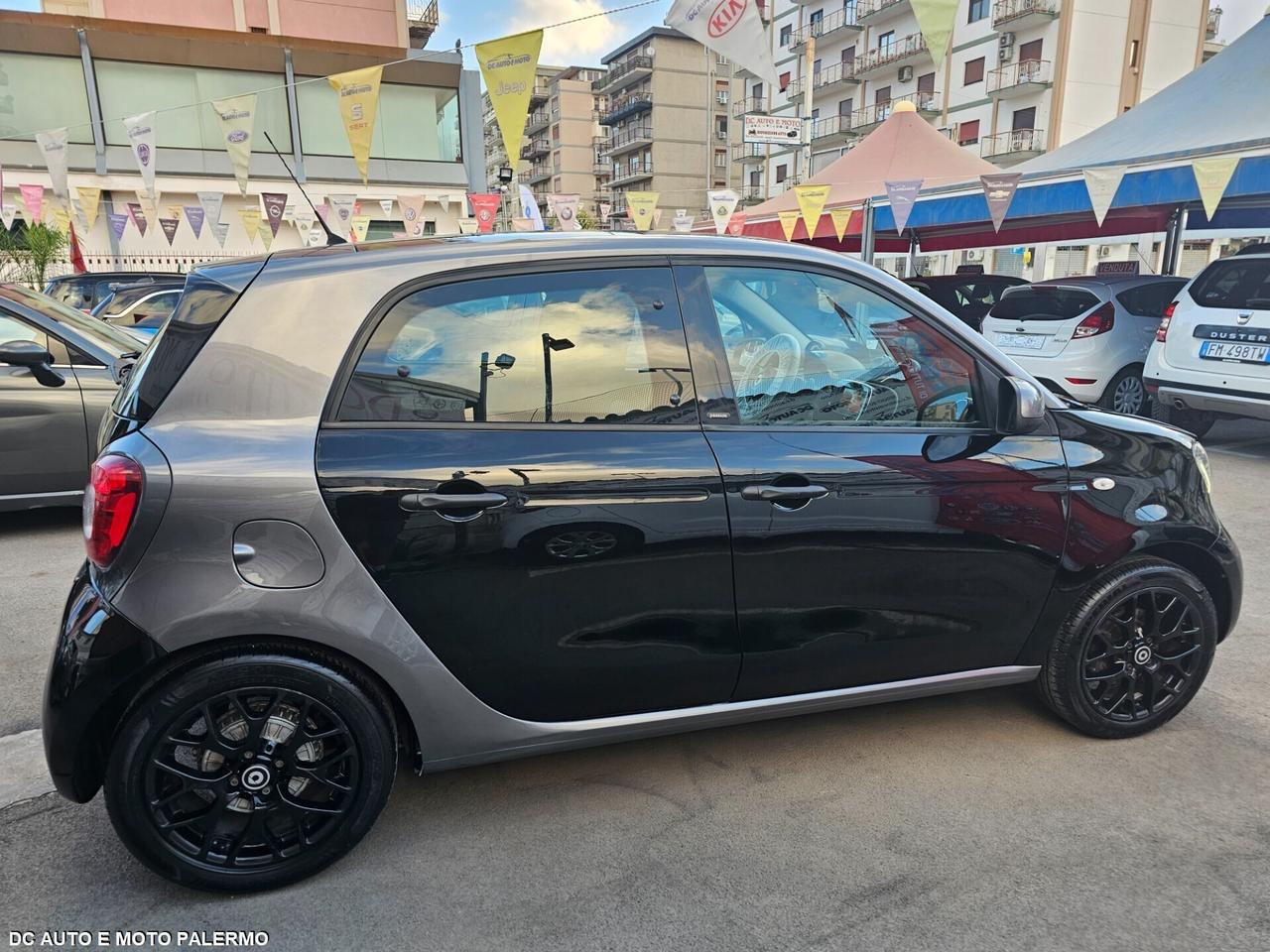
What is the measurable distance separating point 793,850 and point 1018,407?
1.45 m

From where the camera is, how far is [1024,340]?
30.2 feet

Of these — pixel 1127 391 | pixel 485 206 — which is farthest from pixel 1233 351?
pixel 485 206

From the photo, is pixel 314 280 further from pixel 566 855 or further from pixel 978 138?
pixel 978 138

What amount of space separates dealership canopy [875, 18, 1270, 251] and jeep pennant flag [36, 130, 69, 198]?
17267 mm

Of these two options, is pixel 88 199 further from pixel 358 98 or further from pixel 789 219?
pixel 789 219

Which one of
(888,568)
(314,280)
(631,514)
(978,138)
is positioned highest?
(978,138)

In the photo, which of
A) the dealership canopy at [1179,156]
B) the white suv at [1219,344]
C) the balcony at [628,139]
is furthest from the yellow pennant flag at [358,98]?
the balcony at [628,139]

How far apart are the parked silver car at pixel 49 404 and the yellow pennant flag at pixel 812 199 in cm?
1161

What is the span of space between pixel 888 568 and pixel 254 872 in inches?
75.2

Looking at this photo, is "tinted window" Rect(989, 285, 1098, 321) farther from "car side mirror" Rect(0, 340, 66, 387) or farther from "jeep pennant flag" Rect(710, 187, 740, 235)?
"car side mirror" Rect(0, 340, 66, 387)

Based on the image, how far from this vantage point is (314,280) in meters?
2.23

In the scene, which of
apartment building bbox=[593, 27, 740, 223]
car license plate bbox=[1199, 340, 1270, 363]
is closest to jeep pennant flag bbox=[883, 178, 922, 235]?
car license plate bbox=[1199, 340, 1270, 363]

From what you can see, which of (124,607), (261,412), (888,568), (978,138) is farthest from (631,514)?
(978,138)

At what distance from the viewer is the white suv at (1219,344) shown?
6750 mm
